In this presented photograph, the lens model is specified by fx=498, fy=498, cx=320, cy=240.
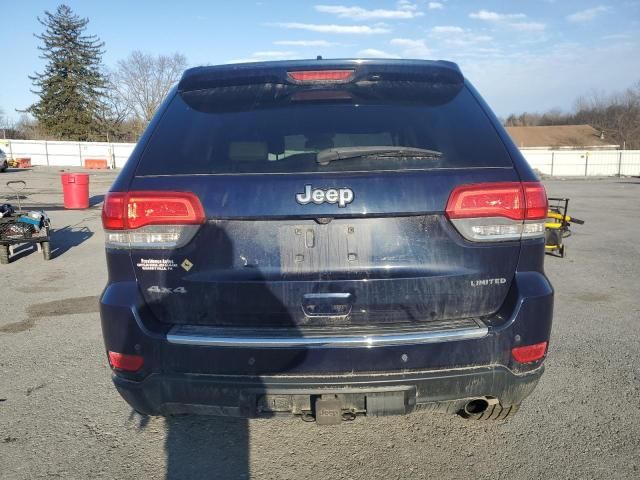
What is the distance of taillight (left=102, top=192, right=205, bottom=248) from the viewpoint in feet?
6.93

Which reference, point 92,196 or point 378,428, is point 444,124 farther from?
point 92,196

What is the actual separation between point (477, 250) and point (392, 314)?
1.49ft

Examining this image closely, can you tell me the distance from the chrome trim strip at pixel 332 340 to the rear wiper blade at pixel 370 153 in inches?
29.7

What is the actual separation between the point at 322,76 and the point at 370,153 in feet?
1.81

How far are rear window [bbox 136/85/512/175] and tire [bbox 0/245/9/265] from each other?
21.7 ft

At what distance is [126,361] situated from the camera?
219 centimetres

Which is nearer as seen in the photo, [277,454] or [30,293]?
[277,454]

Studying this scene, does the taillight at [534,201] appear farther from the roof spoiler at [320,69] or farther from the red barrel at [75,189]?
Result: the red barrel at [75,189]

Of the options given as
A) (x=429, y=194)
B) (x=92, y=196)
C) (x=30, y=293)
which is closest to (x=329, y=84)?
(x=429, y=194)

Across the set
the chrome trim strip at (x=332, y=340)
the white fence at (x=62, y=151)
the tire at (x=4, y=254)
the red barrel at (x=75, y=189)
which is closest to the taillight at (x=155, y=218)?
the chrome trim strip at (x=332, y=340)

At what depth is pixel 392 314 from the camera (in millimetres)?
2139

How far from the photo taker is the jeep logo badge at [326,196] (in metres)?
2.06

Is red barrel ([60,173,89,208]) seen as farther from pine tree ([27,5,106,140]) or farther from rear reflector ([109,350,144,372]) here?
pine tree ([27,5,106,140])

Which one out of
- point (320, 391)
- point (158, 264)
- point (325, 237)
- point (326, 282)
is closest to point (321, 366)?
point (320, 391)
